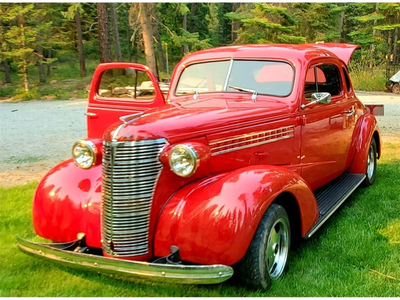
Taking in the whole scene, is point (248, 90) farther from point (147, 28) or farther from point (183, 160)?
point (147, 28)

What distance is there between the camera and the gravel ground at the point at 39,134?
281 inches

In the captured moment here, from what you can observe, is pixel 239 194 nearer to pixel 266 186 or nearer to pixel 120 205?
pixel 266 186

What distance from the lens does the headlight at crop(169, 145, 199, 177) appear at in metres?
2.90

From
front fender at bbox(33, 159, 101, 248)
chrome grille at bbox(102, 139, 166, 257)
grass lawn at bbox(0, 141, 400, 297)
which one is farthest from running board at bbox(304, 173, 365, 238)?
front fender at bbox(33, 159, 101, 248)

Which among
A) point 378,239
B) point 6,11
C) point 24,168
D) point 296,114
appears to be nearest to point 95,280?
point 296,114

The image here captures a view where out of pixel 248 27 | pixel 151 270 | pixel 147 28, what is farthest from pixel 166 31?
pixel 151 270

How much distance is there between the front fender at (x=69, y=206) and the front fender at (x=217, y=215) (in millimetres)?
623

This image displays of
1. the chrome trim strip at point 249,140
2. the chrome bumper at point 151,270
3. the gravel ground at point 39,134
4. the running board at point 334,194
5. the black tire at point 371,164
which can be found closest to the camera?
the chrome bumper at point 151,270

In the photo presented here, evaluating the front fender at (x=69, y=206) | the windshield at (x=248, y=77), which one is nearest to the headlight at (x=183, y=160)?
the front fender at (x=69, y=206)

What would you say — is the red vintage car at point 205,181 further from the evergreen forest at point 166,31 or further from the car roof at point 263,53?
Answer: the evergreen forest at point 166,31

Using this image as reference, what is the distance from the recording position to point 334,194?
4.66 m

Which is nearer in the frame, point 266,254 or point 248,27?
point 266,254

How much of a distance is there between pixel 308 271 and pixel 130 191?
167 centimetres

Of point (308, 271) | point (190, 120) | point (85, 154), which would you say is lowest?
point (308, 271)
